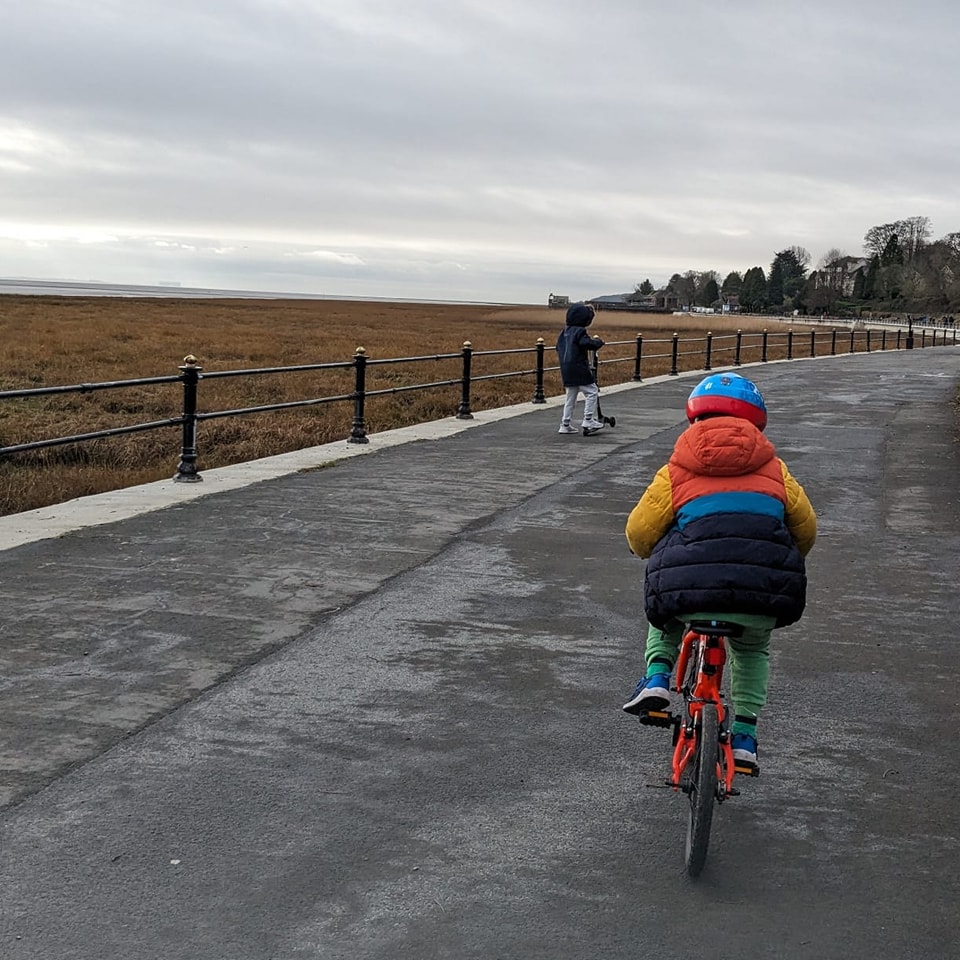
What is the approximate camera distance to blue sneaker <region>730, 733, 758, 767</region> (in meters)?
4.04

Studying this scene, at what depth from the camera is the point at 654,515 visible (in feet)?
13.6

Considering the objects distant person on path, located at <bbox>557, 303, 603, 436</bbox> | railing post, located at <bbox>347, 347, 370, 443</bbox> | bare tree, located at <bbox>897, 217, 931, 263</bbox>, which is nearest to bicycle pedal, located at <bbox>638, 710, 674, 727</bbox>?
railing post, located at <bbox>347, 347, 370, 443</bbox>

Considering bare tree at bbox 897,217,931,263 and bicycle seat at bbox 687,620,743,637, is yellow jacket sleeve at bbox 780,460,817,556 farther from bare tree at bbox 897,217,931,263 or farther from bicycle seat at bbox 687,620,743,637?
bare tree at bbox 897,217,931,263

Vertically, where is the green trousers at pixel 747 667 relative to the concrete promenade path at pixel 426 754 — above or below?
above

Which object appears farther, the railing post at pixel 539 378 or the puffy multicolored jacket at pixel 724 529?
the railing post at pixel 539 378

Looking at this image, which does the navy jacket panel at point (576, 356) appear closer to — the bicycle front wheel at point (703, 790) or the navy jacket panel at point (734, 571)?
the navy jacket panel at point (734, 571)

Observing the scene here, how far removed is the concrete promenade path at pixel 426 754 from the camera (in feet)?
11.6

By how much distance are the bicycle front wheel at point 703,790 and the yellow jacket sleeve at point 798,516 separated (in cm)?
68

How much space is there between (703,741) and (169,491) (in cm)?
788

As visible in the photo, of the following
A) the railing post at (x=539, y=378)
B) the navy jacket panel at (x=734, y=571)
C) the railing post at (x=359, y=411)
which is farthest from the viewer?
the railing post at (x=539, y=378)

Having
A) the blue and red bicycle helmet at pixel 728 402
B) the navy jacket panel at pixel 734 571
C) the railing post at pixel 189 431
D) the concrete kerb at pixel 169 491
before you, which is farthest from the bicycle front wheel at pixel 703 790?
the railing post at pixel 189 431

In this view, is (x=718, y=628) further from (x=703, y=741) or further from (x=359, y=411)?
(x=359, y=411)

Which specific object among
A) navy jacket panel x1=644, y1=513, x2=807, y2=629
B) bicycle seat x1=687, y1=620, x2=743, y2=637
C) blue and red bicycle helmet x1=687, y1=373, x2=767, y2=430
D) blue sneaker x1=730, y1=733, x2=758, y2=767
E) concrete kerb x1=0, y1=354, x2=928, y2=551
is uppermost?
blue and red bicycle helmet x1=687, y1=373, x2=767, y2=430

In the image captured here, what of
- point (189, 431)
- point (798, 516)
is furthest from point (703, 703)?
point (189, 431)
